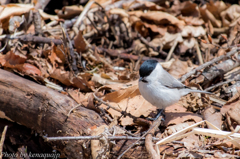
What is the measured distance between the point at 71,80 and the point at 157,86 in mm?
1284

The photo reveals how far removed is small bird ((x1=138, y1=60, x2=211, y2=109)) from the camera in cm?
273

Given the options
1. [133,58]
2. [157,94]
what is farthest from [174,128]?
[133,58]

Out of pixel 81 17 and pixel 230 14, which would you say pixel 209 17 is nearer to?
pixel 230 14

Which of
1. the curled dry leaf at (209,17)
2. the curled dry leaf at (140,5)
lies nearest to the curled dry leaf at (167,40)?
the curled dry leaf at (140,5)

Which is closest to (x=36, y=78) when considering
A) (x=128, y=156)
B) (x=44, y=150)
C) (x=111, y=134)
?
(x=44, y=150)

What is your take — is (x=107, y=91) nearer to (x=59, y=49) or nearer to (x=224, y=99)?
(x=59, y=49)

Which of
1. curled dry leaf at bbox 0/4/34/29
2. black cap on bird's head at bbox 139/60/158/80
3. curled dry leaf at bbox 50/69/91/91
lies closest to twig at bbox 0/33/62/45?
curled dry leaf at bbox 0/4/34/29

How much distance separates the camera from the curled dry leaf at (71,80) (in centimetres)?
Result: 320

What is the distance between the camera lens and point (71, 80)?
10.7 feet

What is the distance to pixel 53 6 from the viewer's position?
16.7 ft

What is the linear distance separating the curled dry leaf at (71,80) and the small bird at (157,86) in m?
0.88

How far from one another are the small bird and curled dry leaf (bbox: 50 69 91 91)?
88 cm

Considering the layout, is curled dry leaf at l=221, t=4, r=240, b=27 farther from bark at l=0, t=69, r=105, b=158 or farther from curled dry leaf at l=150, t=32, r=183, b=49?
bark at l=0, t=69, r=105, b=158

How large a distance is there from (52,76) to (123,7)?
233 centimetres
